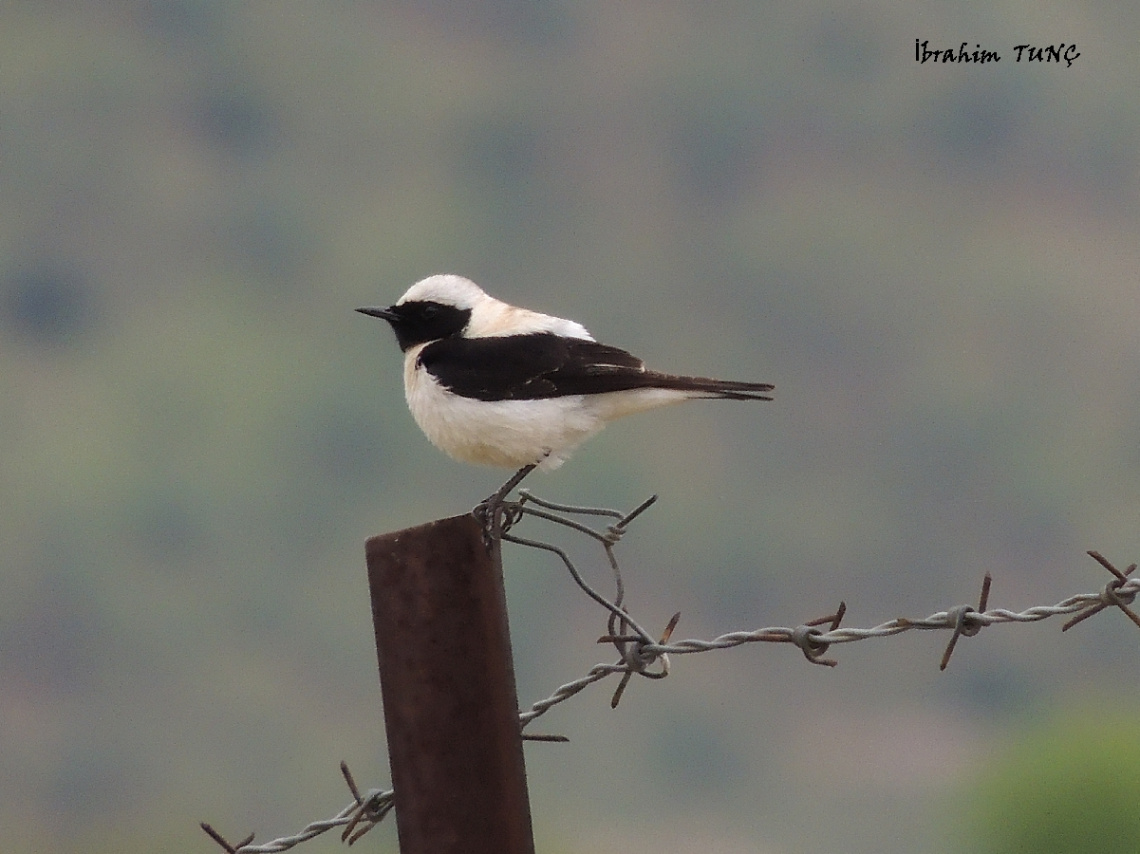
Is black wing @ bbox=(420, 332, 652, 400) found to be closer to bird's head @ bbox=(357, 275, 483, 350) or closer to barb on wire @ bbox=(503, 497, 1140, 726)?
bird's head @ bbox=(357, 275, 483, 350)

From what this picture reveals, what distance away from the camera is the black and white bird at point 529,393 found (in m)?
5.64

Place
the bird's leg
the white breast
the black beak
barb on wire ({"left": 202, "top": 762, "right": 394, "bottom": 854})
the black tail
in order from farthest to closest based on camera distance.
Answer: the black beak < the white breast < the black tail < barb on wire ({"left": 202, "top": 762, "right": 394, "bottom": 854}) < the bird's leg

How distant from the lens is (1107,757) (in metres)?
23.8

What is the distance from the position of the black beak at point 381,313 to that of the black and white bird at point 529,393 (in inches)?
21.6

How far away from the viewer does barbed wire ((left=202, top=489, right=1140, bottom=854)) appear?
3.85 metres

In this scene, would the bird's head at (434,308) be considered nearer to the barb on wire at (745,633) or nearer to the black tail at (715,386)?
the black tail at (715,386)

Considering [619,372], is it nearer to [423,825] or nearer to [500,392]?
[500,392]

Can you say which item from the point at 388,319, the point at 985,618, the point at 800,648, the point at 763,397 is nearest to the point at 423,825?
the point at 800,648

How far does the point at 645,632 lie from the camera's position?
14.2 feet

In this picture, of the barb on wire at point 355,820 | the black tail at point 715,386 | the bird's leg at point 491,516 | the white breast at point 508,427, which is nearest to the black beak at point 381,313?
the white breast at point 508,427

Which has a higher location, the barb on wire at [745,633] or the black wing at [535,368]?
the black wing at [535,368]

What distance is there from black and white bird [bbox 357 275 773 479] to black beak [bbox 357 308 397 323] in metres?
0.55

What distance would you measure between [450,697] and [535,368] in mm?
2045

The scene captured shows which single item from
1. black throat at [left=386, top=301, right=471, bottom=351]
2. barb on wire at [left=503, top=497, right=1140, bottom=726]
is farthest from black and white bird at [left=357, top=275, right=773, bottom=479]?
barb on wire at [left=503, top=497, right=1140, bottom=726]
